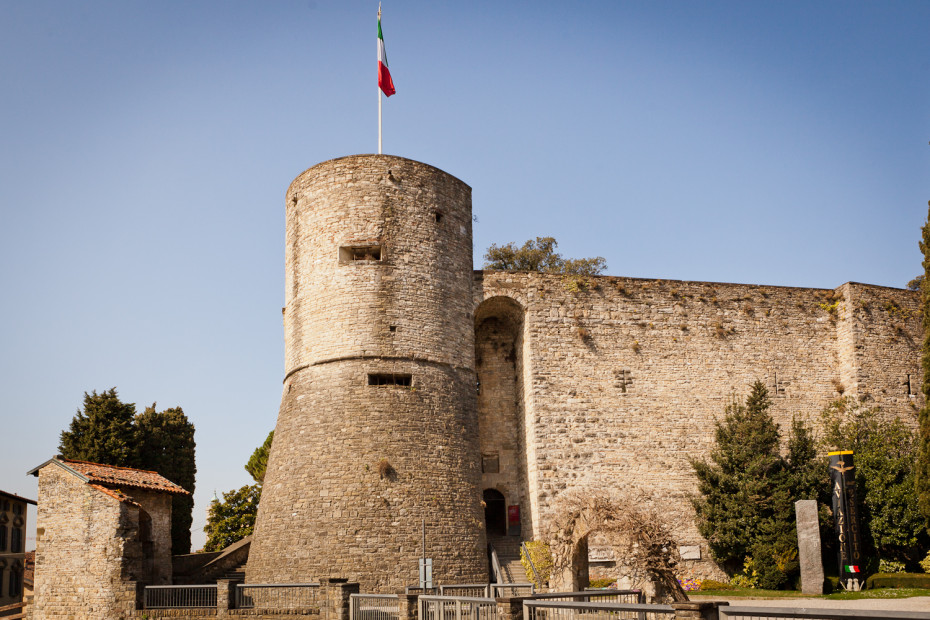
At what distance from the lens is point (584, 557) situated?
2009 cm

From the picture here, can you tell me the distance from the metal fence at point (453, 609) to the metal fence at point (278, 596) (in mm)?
3920

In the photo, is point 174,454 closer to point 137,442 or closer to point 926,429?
point 137,442

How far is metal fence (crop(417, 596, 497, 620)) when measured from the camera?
490 inches

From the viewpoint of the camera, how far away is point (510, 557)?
74.2 ft

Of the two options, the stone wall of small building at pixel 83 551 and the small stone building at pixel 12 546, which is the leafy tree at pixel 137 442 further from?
the stone wall of small building at pixel 83 551

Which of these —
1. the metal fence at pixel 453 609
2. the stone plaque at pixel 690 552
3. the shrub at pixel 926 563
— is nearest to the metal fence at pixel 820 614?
the metal fence at pixel 453 609

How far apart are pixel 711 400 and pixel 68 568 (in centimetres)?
1709

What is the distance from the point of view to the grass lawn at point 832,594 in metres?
19.0

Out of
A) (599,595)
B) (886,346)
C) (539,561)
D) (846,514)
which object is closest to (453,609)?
(599,595)

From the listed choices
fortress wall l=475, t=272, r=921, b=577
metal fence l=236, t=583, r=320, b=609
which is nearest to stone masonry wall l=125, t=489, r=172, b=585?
metal fence l=236, t=583, r=320, b=609

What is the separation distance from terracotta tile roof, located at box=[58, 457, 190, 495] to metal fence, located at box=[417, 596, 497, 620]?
9303mm

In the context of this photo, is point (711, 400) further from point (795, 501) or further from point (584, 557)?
point (584, 557)

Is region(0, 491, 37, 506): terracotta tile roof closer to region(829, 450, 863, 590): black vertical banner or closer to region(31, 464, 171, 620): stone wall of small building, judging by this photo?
region(31, 464, 171, 620): stone wall of small building

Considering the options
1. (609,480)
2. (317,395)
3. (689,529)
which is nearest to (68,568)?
(317,395)
